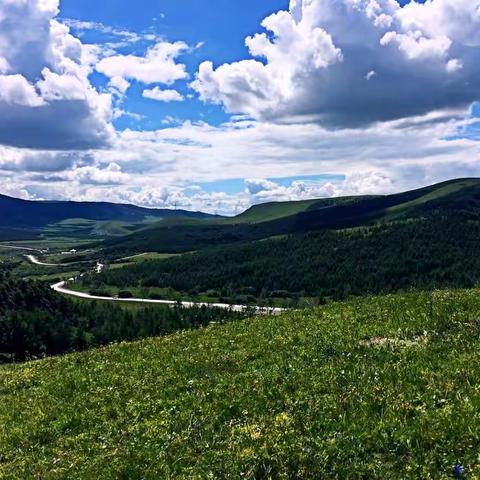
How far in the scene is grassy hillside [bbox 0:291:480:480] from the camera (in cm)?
1074

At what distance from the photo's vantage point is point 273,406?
1429 cm

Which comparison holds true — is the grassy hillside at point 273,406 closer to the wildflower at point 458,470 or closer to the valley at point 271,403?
the valley at point 271,403

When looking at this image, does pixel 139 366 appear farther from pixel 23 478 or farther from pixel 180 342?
pixel 23 478

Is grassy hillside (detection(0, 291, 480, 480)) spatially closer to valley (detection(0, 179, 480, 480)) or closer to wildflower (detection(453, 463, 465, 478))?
valley (detection(0, 179, 480, 480))

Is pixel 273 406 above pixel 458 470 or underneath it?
underneath

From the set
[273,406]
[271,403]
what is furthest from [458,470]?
[271,403]

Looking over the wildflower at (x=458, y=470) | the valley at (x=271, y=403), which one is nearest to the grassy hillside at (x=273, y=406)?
the valley at (x=271, y=403)

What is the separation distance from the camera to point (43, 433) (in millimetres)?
16406

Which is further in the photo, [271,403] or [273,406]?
[271,403]

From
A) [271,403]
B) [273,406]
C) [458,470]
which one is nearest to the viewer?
[458,470]

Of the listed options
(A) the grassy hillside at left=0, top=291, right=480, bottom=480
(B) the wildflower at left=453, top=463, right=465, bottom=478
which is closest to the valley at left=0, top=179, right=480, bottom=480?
(A) the grassy hillside at left=0, top=291, right=480, bottom=480

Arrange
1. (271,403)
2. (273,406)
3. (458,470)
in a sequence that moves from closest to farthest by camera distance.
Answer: (458,470) < (273,406) < (271,403)

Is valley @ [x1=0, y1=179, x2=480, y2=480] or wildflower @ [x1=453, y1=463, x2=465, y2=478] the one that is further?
valley @ [x1=0, y1=179, x2=480, y2=480]

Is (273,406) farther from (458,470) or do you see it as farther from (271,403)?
(458,470)
